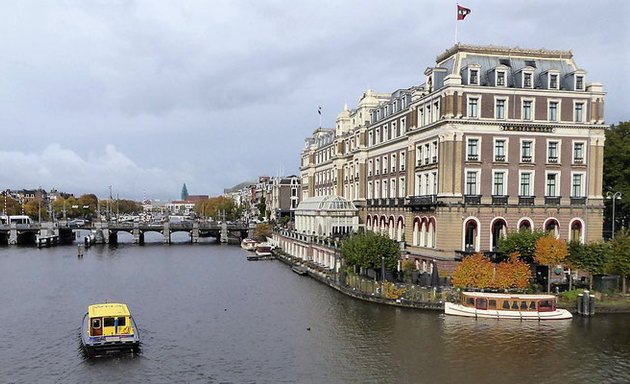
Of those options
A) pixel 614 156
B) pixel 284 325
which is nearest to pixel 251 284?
pixel 284 325

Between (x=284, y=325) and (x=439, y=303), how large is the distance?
15146 millimetres


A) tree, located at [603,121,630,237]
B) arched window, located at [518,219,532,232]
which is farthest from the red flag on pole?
tree, located at [603,121,630,237]

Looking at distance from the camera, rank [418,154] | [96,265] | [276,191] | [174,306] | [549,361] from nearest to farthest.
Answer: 1. [549,361]
2. [174,306]
3. [418,154]
4. [96,265]
5. [276,191]

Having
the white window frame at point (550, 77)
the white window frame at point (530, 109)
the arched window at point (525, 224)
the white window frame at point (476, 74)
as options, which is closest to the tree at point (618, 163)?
the white window frame at point (550, 77)

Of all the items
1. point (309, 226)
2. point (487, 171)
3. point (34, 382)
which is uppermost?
point (487, 171)

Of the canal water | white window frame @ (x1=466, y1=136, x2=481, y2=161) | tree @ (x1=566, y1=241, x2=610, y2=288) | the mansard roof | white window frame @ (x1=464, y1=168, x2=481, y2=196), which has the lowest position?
the canal water

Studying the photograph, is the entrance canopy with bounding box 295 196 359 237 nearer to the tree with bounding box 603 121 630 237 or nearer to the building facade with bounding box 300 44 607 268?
the building facade with bounding box 300 44 607 268

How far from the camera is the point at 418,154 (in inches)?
2921

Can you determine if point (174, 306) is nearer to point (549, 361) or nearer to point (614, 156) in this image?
point (549, 361)

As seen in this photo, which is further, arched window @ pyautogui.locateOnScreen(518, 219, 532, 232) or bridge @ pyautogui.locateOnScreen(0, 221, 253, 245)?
bridge @ pyautogui.locateOnScreen(0, 221, 253, 245)

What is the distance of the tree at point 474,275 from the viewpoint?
184 feet

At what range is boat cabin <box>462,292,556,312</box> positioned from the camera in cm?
5191

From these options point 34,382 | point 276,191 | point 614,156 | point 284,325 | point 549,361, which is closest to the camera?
point 34,382

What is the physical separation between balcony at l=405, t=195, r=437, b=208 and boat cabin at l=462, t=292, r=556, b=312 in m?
16.5
